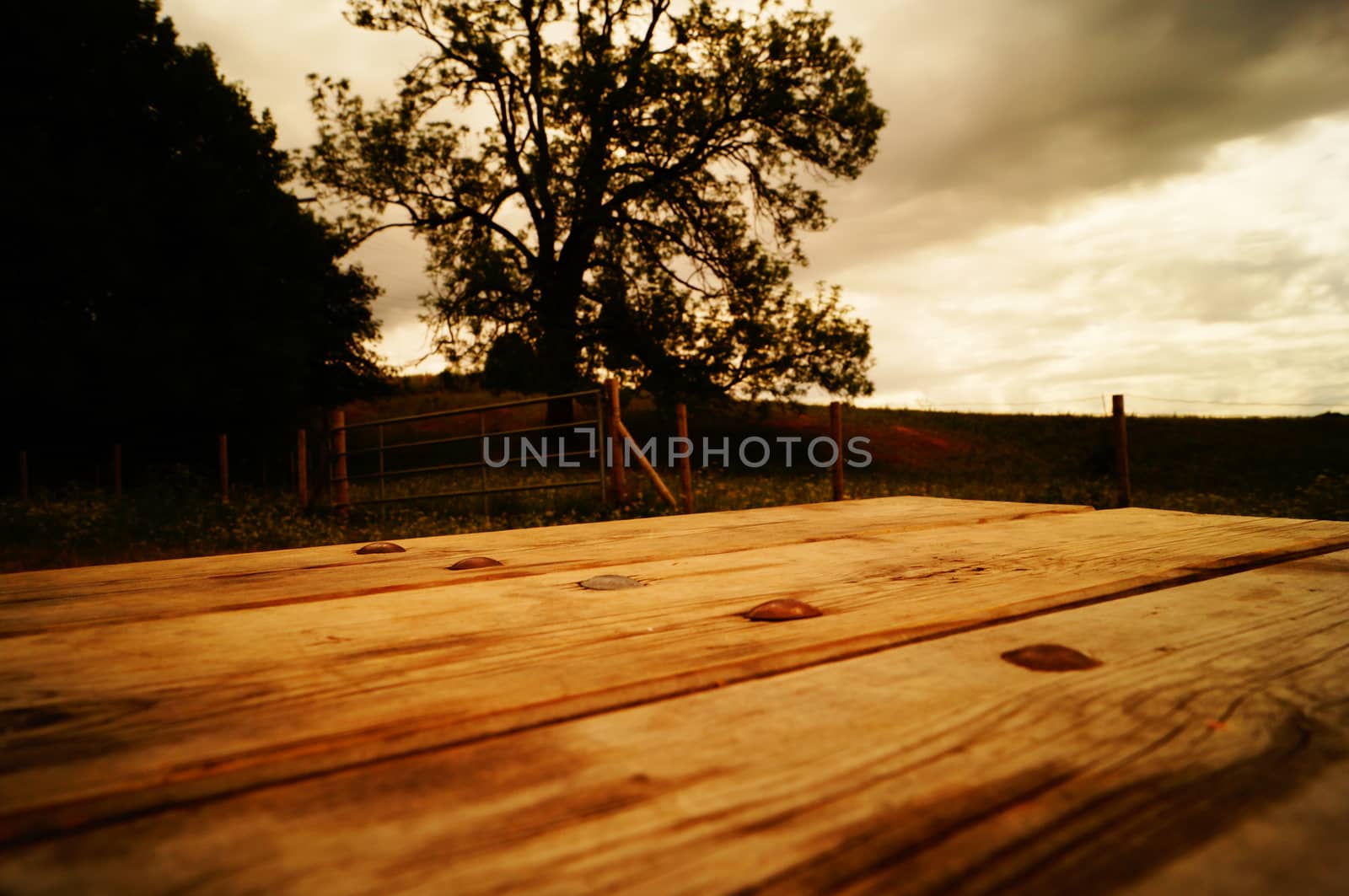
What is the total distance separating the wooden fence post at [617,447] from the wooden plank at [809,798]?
762 cm

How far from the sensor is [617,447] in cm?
852

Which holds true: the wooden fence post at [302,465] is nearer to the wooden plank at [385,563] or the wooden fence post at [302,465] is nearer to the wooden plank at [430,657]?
the wooden plank at [385,563]

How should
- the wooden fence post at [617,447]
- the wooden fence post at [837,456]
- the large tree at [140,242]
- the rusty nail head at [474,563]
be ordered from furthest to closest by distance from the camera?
the large tree at [140,242]
the wooden fence post at [837,456]
the wooden fence post at [617,447]
the rusty nail head at [474,563]

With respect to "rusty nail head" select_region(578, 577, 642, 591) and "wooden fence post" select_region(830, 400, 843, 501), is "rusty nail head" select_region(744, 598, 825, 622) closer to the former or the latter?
"rusty nail head" select_region(578, 577, 642, 591)

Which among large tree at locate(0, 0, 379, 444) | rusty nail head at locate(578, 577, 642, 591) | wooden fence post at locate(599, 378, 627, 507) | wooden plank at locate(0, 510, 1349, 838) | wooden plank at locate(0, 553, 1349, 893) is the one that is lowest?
wooden plank at locate(0, 553, 1349, 893)

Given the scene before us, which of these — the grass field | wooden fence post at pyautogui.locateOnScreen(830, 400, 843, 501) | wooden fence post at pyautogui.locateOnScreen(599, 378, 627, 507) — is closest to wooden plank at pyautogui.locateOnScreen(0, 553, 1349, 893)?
the grass field

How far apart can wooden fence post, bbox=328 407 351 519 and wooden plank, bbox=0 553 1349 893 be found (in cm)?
949

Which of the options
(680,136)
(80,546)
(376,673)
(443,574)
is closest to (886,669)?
(376,673)

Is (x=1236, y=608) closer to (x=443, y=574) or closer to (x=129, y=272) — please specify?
(x=443, y=574)

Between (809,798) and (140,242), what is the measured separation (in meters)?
21.5

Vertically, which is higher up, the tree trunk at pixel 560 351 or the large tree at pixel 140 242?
the large tree at pixel 140 242

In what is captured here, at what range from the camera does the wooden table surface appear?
50 cm

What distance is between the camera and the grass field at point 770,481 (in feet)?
25.2

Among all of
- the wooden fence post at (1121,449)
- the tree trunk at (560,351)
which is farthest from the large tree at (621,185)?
the wooden fence post at (1121,449)
